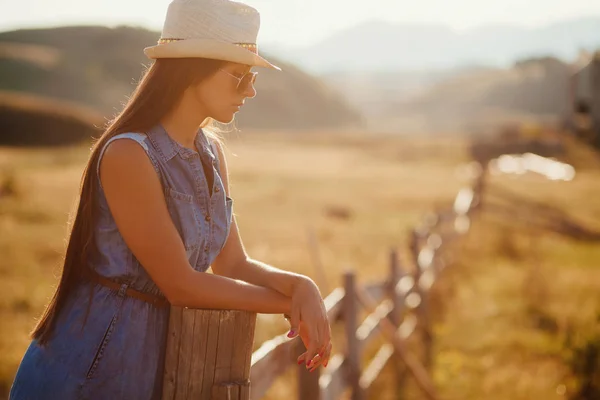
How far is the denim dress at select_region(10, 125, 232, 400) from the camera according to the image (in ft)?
5.48

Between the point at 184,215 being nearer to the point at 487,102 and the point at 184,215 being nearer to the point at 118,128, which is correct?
the point at 118,128

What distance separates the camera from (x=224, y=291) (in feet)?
5.58

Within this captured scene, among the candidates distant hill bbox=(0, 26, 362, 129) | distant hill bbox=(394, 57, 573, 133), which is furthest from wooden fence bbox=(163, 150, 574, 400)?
distant hill bbox=(394, 57, 573, 133)

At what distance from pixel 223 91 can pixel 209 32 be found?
0.17 meters

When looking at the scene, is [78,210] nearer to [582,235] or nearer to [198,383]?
[198,383]

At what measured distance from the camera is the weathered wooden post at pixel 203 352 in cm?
165

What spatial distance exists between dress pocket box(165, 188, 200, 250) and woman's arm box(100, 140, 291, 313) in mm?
68

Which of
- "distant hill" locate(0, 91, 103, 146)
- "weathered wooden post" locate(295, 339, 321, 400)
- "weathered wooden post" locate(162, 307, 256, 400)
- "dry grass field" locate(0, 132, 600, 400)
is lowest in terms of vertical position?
"distant hill" locate(0, 91, 103, 146)

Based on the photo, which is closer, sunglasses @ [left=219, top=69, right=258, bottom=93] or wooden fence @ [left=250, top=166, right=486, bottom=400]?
sunglasses @ [left=219, top=69, right=258, bottom=93]

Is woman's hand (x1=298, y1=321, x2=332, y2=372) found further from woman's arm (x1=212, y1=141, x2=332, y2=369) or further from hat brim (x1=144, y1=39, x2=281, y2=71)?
hat brim (x1=144, y1=39, x2=281, y2=71)

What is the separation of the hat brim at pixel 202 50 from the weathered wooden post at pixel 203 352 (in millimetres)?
686

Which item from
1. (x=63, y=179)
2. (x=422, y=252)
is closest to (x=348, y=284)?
(x=422, y=252)

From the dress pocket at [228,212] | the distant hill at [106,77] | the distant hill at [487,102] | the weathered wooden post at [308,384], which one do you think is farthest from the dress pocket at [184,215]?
the distant hill at [487,102]

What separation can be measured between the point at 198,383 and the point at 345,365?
293 cm
